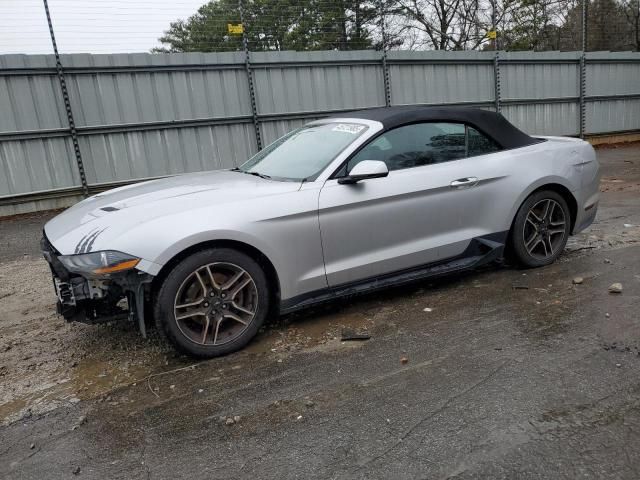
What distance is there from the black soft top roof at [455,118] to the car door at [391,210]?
0.07m

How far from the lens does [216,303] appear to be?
3.16m

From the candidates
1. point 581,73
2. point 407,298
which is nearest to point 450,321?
point 407,298

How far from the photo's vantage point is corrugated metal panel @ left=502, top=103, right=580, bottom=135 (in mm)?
15094

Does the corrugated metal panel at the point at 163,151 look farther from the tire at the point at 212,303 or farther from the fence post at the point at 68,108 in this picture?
the tire at the point at 212,303

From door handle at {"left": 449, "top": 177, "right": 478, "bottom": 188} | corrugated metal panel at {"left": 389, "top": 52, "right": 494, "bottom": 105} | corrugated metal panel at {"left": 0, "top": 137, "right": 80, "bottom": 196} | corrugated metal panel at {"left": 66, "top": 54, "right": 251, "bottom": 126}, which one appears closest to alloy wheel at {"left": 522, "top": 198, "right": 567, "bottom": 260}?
door handle at {"left": 449, "top": 177, "right": 478, "bottom": 188}

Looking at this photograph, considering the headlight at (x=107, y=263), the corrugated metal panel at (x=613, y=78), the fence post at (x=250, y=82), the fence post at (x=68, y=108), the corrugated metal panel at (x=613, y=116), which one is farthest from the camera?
the corrugated metal panel at (x=613, y=116)

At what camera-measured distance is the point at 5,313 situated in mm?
4352

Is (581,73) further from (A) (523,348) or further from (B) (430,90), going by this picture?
(A) (523,348)

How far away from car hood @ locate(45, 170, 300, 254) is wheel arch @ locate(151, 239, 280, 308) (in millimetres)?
226

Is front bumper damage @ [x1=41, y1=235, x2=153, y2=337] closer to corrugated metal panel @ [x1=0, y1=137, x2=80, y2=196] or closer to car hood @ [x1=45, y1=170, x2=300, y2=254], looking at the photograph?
car hood @ [x1=45, y1=170, x2=300, y2=254]

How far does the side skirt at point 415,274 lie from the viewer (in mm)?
3488

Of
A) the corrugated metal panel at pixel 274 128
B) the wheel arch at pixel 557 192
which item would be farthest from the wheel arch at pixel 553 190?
the corrugated metal panel at pixel 274 128

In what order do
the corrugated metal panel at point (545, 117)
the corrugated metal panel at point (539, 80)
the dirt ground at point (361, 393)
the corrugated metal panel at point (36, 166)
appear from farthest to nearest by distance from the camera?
the corrugated metal panel at point (545, 117) < the corrugated metal panel at point (539, 80) < the corrugated metal panel at point (36, 166) < the dirt ground at point (361, 393)

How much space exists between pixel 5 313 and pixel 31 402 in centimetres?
187
